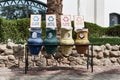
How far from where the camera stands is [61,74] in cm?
1039

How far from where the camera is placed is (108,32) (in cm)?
2342

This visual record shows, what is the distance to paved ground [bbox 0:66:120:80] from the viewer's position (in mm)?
9984

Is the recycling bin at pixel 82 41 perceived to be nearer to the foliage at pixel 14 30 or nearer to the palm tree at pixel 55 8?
the palm tree at pixel 55 8

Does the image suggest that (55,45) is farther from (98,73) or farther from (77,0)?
(77,0)

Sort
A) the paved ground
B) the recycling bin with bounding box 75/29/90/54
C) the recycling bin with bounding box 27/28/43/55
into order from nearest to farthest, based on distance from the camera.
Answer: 1. the paved ground
2. the recycling bin with bounding box 27/28/43/55
3. the recycling bin with bounding box 75/29/90/54

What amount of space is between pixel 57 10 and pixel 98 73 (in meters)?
3.31

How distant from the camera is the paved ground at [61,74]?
9.98 meters

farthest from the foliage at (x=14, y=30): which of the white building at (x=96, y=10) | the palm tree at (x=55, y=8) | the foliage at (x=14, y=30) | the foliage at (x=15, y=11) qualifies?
the white building at (x=96, y=10)

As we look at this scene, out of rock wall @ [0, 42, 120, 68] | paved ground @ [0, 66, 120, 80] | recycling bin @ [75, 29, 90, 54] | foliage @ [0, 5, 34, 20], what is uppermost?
foliage @ [0, 5, 34, 20]

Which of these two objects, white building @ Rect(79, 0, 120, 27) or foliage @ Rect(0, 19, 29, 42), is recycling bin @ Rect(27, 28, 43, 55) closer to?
foliage @ Rect(0, 19, 29, 42)

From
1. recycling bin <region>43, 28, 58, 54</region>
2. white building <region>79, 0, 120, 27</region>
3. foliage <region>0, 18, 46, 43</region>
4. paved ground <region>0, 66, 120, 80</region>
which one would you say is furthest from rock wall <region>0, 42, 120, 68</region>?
white building <region>79, 0, 120, 27</region>

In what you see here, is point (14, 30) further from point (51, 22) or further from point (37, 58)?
point (51, 22)

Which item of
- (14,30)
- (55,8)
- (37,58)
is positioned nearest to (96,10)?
(14,30)

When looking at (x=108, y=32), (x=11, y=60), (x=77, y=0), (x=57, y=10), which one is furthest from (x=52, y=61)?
(x=77, y=0)
